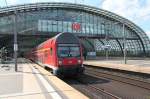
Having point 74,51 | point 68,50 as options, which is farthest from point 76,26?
point 68,50

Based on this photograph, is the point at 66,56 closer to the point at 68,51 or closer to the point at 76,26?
the point at 68,51

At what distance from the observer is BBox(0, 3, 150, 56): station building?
287ft

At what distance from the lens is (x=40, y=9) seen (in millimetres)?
88688

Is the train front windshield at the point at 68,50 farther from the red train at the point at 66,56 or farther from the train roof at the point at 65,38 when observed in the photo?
the train roof at the point at 65,38

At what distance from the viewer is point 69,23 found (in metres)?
91.5

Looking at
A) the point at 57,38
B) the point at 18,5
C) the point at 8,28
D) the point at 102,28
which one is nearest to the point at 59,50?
the point at 57,38

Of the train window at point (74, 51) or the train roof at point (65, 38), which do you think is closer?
the train window at point (74, 51)

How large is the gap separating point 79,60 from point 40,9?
218 feet

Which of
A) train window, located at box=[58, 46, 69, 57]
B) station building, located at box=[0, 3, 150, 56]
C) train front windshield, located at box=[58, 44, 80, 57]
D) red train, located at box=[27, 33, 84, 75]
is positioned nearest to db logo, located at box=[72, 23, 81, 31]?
station building, located at box=[0, 3, 150, 56]

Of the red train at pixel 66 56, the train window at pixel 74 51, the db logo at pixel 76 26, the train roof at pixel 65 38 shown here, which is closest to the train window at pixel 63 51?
the red train at pixel 66 56

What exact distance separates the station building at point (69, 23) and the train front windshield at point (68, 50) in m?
59.1

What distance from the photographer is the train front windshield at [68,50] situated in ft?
78.1

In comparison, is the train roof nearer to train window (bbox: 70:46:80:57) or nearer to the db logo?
train window (bbox: 70:46:80:57)

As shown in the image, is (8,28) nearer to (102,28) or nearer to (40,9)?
(40,9)
